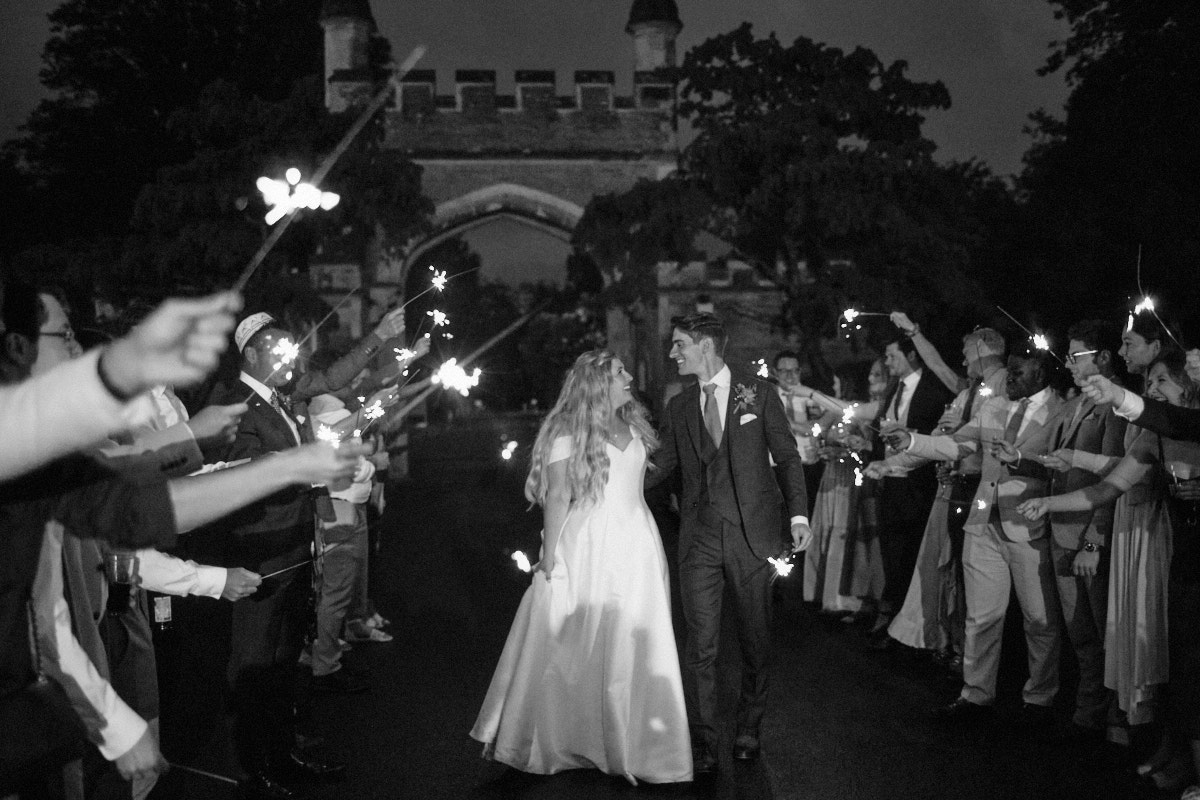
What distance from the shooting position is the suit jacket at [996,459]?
6.70 meters

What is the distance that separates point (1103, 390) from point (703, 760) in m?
2.60

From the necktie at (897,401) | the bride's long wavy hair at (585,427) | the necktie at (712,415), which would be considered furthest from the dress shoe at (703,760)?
the necktie at (897,401)

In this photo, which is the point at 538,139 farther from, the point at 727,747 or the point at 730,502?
the point at 727,747

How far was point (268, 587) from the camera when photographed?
5.34 metres

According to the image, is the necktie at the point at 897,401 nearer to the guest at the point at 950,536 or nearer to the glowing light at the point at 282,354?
the guest at the point at 950,536

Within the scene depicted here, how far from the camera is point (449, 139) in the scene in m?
28.2

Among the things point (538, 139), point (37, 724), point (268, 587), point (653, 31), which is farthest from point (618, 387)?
point (653, 31)

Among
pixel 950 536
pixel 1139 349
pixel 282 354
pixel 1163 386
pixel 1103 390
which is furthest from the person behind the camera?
pixel 950 536

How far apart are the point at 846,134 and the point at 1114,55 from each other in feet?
20.0

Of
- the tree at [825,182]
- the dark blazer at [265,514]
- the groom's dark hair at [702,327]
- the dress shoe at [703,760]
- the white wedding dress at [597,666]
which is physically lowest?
the dress shoe at [703,760]

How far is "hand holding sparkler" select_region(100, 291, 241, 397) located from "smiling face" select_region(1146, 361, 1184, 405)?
5.32 meters

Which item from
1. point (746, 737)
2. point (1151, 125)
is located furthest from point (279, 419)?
point (1151, 125)

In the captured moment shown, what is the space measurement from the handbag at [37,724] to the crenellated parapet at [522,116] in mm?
26411

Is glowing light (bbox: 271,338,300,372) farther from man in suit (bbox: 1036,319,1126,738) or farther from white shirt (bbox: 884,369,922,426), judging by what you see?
white shirt (bbox: 884,369,922,426)
